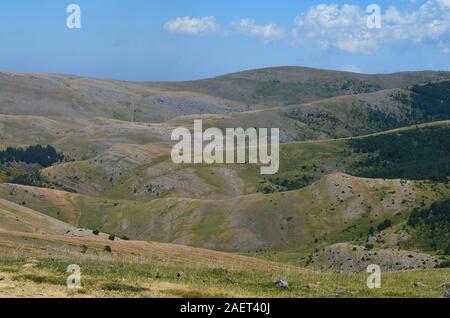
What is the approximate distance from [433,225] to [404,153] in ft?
309

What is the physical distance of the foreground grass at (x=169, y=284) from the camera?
25.1 m

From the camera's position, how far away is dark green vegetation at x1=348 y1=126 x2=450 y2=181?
155 meters

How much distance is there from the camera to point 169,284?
28.4m

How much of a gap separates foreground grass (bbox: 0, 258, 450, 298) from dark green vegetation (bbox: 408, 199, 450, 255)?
4885 cm

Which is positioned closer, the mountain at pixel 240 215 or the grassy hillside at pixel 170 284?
the grassy hillside at pixel 170 284

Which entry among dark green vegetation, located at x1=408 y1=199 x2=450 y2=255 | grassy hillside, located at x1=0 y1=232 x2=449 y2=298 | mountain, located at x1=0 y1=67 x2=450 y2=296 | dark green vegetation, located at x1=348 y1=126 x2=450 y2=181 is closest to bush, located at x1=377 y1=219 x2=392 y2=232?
mountain, located at x1=0 y1=67 x2=450 y2=296

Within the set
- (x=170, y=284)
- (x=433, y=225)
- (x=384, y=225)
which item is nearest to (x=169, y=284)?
(x=170, y=284)

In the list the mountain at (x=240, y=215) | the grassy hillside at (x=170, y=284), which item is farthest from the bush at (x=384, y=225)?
the grassy hillside at (x=170, y=284)

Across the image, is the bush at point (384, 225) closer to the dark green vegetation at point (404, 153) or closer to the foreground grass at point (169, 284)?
the dark green vegetation at point (404, 153)

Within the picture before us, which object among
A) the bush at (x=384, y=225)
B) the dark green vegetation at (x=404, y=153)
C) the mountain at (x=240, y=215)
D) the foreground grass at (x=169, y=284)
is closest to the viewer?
the foreground grass at (x=169, y=284)

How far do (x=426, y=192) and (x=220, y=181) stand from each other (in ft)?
199

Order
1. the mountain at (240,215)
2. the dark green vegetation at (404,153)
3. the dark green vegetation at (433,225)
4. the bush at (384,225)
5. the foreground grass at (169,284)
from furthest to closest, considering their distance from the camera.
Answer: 1. the dark green vegetation at (404,153)
2. the bush at (384,225)
3. the dark green vegetation at (433,225)
4. the mountain at (240,215)
5. the foreground grass at (169,284)

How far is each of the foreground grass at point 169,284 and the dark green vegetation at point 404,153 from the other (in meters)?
117
